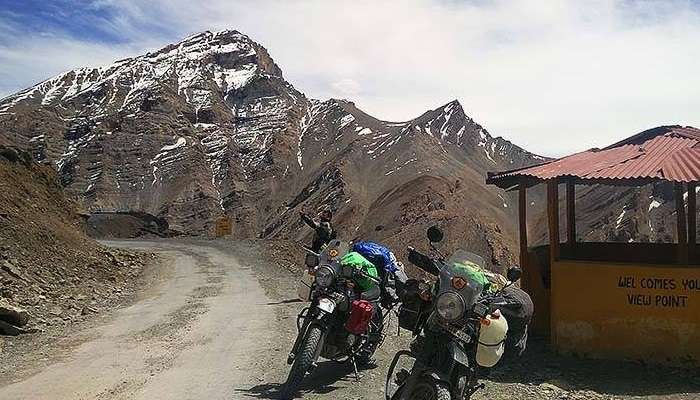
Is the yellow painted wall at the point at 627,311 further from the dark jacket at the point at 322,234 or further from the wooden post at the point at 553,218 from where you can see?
the dark jacket at the point at 322,234

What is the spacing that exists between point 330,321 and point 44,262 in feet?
32.3

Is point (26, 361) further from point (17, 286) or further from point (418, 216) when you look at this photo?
point (418, 216)

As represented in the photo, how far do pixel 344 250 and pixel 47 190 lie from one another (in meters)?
19.3

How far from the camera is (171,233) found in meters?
Answer: 40.3

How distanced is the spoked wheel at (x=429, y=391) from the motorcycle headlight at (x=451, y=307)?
48 cm

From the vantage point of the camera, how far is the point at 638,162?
29.7 ft

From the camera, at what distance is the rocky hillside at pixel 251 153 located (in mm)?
55278

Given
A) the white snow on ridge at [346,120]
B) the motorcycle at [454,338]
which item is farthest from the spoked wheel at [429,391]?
the white snow on ridge at [346,120]

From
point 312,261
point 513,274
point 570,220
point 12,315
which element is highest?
point 570,220

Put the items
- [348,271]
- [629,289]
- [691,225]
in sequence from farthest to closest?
[691,225] → [629,289] → [348,271]

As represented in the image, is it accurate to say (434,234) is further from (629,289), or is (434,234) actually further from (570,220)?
(570,220)

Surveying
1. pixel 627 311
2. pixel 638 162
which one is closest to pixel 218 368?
pixel 627 311

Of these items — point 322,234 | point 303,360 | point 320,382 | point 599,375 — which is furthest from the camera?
point 322,234

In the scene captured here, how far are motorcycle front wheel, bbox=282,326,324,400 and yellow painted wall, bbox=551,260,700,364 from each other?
159 inches
